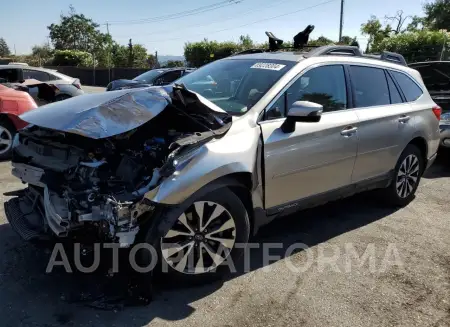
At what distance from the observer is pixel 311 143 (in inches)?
154

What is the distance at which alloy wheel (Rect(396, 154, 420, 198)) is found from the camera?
523 centimetres

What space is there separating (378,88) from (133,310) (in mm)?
3509

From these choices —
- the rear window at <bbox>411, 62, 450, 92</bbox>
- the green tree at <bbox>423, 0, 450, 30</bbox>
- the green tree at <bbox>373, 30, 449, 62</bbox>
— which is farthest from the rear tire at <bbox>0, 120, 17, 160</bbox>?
the green tree at <bbox>423, 0, 450, 30</bbox>

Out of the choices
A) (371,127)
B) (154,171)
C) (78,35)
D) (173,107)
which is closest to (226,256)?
(154,171)

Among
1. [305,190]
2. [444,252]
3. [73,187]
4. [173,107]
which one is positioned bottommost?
[444,252]

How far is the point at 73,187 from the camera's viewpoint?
10.1ft

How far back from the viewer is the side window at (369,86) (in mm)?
4555

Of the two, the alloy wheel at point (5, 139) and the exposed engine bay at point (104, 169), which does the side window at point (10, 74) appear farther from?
the exposed engine bay at point (104, 169)

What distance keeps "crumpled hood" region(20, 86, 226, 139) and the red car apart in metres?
3.76

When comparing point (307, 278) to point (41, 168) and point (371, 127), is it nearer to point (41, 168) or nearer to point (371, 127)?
point (371, 127)

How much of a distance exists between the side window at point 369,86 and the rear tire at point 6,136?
5439 mm

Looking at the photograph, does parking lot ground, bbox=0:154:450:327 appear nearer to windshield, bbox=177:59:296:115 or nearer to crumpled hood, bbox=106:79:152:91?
windshield, bbox=177:59:296:115

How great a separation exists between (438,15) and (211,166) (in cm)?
5464

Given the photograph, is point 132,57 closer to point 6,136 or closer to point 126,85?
point 6,136
